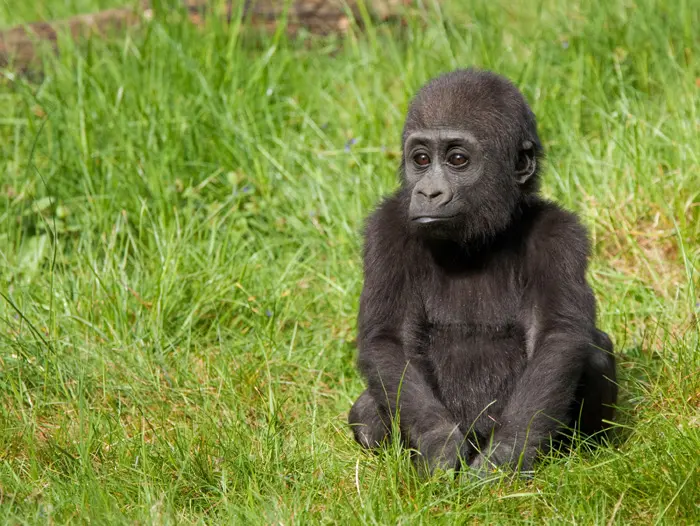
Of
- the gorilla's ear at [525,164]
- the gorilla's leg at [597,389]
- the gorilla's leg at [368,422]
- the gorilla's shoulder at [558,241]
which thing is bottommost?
the gorilla's leg at [368,422]

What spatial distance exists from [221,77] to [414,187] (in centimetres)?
323

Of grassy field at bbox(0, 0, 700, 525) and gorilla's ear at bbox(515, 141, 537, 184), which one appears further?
gorilla's ear at bbox(515, 141, 537, 184)

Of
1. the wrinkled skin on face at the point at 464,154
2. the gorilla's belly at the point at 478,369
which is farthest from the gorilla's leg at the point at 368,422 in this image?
the wrinkled skin on face at the point at 464,154

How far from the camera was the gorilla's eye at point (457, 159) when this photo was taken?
438 cm

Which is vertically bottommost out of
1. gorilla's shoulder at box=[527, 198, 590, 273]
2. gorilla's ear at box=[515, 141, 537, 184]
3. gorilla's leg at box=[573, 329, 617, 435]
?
gorilla's leg at box=[573, 329, 617, 435]

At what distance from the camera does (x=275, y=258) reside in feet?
21.7

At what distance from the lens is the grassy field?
4.02 meters

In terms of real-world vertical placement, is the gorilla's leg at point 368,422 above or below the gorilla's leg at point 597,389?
below

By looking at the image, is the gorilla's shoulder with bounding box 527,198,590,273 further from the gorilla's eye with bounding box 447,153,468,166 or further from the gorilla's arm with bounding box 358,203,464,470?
the gorilla's arm with bounding box 358,203,464,470

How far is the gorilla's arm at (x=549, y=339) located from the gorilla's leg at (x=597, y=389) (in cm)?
13

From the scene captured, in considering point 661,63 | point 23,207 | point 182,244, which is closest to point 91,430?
point 182,244

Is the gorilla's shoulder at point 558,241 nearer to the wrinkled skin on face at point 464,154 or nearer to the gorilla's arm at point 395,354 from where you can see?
the wrinkled skin on face at point 464,154

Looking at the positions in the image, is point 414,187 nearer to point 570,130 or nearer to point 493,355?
point 493,355

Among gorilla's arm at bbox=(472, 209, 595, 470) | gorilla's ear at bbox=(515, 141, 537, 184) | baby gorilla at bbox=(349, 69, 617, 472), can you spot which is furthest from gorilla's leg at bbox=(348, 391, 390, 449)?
gorilla's ear at bbox=(515, 141, 537, 184)
